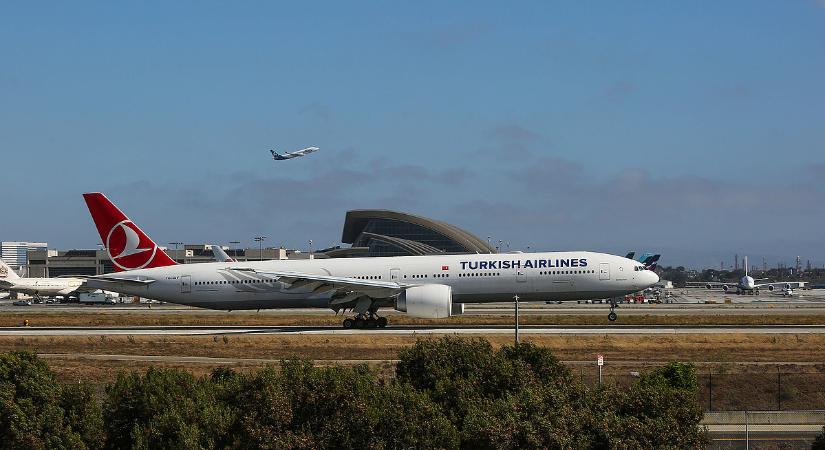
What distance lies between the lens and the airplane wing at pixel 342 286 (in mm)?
49562

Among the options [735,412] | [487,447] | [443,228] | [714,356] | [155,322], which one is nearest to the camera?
[487,447]

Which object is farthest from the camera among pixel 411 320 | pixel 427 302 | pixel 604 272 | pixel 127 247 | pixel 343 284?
pixel 411 320

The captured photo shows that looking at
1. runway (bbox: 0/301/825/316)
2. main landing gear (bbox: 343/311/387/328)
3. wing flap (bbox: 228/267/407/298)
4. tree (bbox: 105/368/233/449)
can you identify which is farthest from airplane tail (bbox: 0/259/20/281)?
tree (bbox: 105/368/233/449)

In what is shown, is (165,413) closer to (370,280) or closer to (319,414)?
(319,414)

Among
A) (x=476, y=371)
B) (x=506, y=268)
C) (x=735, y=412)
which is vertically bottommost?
(x=735, y=412)

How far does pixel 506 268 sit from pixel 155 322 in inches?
1039

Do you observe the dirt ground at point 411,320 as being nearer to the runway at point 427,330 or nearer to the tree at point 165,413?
the runway at point 427,330

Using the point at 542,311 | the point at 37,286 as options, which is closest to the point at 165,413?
the point at 542,311

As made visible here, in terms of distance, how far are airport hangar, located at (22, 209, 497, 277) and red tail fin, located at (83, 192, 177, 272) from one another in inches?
3747

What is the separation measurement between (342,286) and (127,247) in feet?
47.0

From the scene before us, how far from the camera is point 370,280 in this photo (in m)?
51.6

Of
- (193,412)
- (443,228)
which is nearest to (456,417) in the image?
(193,412)

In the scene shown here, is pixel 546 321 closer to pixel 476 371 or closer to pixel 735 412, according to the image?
pixel 735 412

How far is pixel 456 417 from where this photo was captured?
2000 cm
